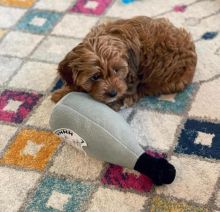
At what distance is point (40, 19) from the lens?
102 inches

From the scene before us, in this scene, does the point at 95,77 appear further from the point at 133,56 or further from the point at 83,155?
the point at 83,155

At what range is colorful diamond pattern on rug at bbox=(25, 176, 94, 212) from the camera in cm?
160

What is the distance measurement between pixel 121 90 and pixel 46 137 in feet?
1.28

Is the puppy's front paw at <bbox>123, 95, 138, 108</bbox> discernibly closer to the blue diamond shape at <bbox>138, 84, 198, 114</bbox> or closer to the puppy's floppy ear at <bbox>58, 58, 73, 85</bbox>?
the blue diamond shape at <bbox>138, 84, 198, 114</bbox>

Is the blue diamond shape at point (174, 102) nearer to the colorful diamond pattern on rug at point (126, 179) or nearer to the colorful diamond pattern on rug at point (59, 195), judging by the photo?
the colorful diamond pattern on rug at point (126, 179)

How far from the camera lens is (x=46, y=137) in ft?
6.09

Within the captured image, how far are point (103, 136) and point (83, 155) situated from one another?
0.21 m

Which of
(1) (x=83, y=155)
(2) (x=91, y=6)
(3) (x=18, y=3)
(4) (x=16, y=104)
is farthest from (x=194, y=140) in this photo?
(3) (x=18, y=3)

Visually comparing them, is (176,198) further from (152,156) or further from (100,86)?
(100,86)

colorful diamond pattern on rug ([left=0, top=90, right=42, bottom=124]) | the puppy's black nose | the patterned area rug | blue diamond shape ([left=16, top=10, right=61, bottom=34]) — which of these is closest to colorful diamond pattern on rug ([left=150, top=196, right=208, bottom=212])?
the patterned area rug

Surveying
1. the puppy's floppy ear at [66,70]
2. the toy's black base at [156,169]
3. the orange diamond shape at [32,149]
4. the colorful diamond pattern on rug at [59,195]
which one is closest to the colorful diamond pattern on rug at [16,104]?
the orange diamond shape at [32,149]

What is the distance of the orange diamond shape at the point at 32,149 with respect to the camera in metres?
1.76

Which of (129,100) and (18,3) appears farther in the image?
(18,3)

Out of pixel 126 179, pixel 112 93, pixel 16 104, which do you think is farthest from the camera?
pixel 16 104
